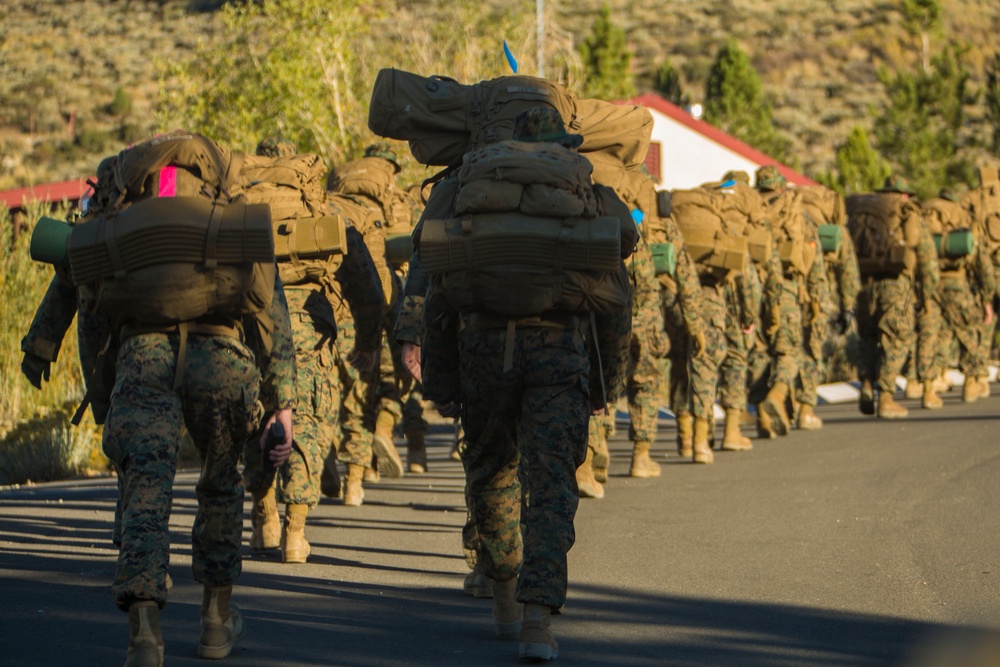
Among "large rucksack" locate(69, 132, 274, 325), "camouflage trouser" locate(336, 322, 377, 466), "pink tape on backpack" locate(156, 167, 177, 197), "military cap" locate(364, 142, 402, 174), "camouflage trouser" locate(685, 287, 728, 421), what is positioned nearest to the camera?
"large rucksack" locate(69, 132, 274, 325)

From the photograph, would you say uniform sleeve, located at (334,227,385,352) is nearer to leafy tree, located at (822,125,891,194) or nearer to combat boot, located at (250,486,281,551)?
combat boot, located at (250,486,281,551)

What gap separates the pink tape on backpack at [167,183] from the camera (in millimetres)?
6199

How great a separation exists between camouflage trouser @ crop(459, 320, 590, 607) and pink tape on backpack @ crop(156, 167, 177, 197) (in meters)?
1.28

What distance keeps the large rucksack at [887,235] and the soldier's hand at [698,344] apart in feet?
15.2

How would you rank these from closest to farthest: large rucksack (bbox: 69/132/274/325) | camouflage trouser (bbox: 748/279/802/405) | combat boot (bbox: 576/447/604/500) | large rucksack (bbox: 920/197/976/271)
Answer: large rucksack (bbox: 69/132/274/325), combat boot (bbox: 576/447/604/500), camouflage trouser (bbox: 748/279/802/405), large rucksack (bbox: 920/197/976/271)

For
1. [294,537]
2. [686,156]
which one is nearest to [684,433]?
[294,537]

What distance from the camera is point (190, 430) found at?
6.35m

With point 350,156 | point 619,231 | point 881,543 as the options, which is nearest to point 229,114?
point 350,156

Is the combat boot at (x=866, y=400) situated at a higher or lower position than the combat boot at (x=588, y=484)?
higher

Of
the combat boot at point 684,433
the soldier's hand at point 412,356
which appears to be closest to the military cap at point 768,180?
the combat boot at point 684,433

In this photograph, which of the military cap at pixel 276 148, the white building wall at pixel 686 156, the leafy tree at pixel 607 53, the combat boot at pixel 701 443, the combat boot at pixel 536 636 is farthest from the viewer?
the leafy tree at pixel 607 53

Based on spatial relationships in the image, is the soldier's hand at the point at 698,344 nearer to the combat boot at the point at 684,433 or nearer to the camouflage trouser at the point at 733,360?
the combat boot at the point at 684,433

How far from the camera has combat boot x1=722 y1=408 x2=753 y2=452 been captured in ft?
51.3

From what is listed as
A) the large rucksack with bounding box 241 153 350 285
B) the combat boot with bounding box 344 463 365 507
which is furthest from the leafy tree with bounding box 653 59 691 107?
the large rucksack with bounding box 241 153 350 285
